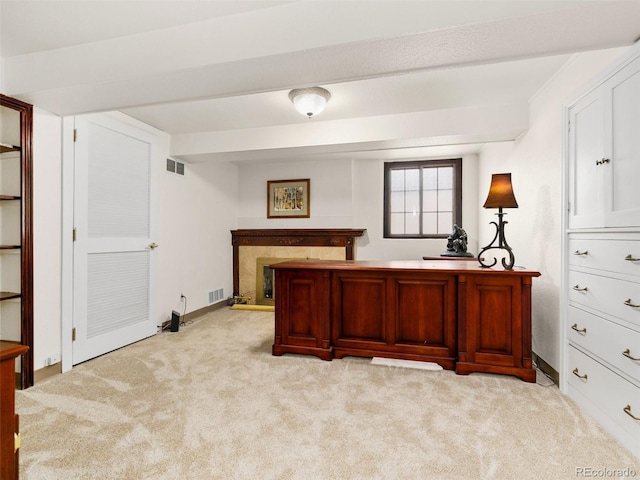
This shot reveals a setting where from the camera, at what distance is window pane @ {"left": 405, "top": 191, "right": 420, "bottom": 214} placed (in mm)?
5199

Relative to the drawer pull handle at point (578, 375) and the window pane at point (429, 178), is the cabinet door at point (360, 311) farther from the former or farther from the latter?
the window pane at point (429, 178)

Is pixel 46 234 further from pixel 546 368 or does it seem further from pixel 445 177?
pixel 445 177

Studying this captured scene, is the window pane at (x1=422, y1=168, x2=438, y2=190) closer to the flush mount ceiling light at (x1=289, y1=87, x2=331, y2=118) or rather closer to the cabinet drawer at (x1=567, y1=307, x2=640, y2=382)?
the flush mount ceiling light at (x1=289, y1=87, x2=331, y2=118)

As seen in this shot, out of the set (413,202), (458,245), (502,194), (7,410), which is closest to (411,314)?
(502,194)

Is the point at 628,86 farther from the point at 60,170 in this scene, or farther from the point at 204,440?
the point at 60,170

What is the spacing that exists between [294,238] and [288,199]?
0.65 m

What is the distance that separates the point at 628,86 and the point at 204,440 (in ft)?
9.25

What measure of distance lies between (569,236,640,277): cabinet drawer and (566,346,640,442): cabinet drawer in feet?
1.87

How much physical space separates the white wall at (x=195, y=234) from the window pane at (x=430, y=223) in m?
3.07

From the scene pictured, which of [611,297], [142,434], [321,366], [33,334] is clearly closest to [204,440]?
[142,434]

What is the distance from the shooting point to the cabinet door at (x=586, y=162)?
191 cm

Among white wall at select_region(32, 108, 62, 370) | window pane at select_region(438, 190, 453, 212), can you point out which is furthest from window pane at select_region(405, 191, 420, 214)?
white wall at select_region(32, 108, 62, 370)

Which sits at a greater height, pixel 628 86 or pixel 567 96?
pixel 567 96

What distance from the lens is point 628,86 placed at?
1.67 meters
